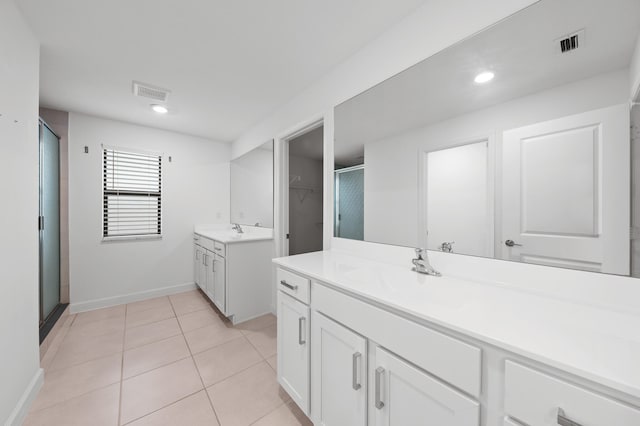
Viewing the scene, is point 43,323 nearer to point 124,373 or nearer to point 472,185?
point 124,373

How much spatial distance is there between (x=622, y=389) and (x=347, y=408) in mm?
935

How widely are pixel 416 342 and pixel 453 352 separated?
4.7 inches

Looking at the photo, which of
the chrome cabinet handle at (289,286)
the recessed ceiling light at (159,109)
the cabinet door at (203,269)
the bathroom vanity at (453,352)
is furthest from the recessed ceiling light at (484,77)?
the cabinet door at (203,269)

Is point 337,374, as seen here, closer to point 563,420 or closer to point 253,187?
point 563,420

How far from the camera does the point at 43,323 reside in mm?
2365

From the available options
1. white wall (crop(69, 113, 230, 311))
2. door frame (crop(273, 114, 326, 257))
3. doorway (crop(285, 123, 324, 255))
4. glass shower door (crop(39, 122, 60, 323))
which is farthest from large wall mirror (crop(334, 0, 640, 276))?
glass shower door (crop(39, 122, 60, 323))

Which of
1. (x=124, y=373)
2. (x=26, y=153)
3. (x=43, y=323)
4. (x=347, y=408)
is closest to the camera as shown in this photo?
(x=347, y=408)

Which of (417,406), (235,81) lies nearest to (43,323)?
(235,81)

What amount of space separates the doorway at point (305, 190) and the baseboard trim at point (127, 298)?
6.11ft

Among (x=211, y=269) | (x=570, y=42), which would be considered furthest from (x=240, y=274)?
(x=570, y=42)

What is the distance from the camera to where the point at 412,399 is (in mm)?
835

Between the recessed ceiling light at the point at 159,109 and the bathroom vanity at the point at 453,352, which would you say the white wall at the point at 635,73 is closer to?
the bathroom vanity at the point at 453,352

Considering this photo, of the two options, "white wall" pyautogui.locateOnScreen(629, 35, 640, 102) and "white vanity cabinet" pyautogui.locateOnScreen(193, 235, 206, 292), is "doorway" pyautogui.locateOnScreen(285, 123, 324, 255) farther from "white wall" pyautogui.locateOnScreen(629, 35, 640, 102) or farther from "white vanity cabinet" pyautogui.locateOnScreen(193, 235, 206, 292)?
"white wall" pyautogui.locateOnScreen(629, 35, 640, 102)

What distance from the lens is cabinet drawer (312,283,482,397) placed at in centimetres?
70
